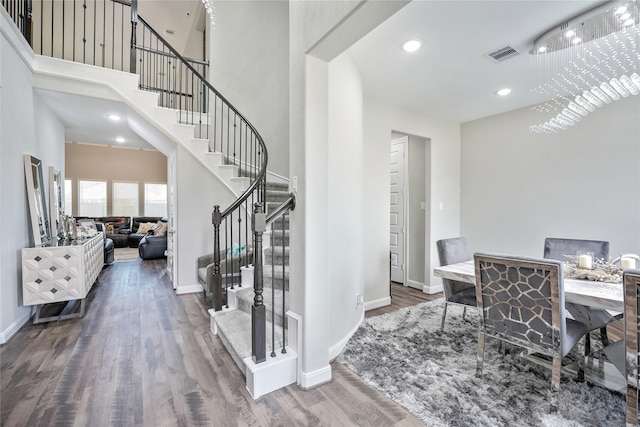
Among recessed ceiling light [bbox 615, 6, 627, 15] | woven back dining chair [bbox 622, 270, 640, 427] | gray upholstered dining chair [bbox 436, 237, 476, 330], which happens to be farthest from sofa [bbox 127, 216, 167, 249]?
recessed ceiling light [bbox 615, 6, 627, 15]

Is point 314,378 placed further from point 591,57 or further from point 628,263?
point 591,57

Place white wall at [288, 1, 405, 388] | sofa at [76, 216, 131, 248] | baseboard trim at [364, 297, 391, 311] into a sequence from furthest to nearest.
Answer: sofa at [76, 216, 131, 248] → baseboard trim at [364, 297, 391, 311] → white wall at [288, 1, 405, 388]

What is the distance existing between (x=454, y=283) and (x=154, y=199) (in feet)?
31.9

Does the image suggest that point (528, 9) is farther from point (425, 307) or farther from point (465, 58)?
point (425, 307)

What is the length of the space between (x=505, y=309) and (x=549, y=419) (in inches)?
23.6

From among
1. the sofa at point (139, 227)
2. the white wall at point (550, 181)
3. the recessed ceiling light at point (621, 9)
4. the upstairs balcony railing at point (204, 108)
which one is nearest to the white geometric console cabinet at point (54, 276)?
the upstairs balcony railing at point (204, 108)

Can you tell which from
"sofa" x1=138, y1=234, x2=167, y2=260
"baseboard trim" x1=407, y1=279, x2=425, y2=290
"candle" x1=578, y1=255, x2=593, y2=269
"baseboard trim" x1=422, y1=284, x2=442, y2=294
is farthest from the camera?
"sofa" x1=138, y1=234, x2=167, y2=260

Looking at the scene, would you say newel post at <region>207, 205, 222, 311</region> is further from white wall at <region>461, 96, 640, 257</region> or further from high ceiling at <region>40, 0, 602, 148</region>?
white wall at <region>461, 96, 640, 257</region>

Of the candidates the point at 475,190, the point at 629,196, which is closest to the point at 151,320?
the point at 475,190

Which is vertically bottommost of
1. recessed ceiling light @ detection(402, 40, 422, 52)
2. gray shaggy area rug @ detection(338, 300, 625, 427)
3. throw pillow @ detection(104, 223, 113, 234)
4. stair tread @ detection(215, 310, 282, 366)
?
gray shaggy area rug @ detection(338, 300, 625, 427)

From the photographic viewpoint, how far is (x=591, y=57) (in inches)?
103

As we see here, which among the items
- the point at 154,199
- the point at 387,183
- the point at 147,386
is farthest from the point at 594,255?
the point at 154,199

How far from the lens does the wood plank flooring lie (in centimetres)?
162

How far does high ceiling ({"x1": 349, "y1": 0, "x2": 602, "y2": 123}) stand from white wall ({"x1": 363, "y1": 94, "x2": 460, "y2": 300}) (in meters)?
0.22
